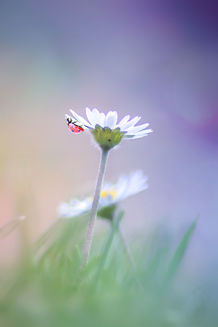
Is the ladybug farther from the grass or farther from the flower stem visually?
the grass

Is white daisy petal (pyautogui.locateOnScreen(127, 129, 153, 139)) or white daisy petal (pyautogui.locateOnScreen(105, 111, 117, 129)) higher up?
white daisy petal (pyautogui.locateOnScreen(105, 111, 117, 129))

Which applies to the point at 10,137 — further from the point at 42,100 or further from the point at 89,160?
the point at 42,100

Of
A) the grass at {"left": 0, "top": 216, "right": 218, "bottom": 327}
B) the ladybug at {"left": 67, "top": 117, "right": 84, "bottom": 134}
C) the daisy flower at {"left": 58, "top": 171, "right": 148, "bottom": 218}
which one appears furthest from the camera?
the daisy flower at {"left": 58, "top": 171, "right": 148, "bottom": 218}

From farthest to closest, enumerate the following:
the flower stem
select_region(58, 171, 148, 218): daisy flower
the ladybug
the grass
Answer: select_region(58, 171, 148, 218): daisy flower < the ladybug < the flower stem < the grass

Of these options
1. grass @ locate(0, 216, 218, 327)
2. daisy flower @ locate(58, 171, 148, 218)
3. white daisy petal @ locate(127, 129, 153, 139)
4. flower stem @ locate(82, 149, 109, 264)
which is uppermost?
daisy flower @ locate(58, 171, 148, 218)

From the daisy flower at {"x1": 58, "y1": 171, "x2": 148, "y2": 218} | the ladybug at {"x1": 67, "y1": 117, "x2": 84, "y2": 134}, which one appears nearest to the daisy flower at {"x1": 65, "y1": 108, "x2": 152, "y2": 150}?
the ladybug at {"x1": 67, "y1": 117, "x2": 84, "y2": 134}

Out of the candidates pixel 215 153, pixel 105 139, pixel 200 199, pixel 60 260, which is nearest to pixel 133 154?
pixel 215 153

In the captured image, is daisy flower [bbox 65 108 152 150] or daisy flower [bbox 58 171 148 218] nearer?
daisy flower [bbox 65 108 152 150]
